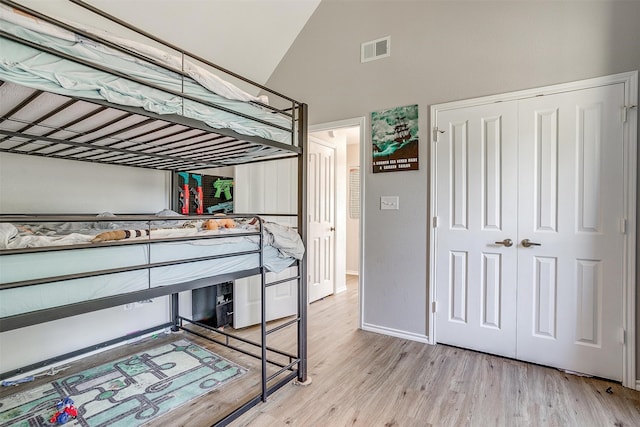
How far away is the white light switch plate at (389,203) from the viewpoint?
9.52ft

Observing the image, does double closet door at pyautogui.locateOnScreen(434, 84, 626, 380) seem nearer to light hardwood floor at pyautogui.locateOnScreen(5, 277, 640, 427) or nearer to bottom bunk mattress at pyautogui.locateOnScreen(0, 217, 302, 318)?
light hardwood floor at pyautogui.locateOnScreen(5, 277, 640, 427)

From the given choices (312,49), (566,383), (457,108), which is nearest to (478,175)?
(457,108)

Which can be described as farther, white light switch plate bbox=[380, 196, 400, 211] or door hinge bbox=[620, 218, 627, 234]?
white light switch plate bbox=[380, 196, 400, 211]

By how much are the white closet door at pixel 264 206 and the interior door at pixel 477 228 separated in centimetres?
155

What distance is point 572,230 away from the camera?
2254mm

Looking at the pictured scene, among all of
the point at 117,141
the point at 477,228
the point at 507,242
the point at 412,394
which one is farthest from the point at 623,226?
the point at 117,141

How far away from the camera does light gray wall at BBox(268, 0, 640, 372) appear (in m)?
2.20

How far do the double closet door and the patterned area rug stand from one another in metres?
1.91

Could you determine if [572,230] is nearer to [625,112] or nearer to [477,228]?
[477,228]

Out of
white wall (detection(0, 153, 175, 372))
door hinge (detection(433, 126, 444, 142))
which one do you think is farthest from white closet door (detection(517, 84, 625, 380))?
Answer: white wall (detection(0, 153, 175, 372))

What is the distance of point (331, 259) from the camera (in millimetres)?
4328

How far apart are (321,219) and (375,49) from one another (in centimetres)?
201

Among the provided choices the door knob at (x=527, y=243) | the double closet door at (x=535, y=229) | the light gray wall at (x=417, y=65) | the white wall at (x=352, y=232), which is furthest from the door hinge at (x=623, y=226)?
the white wall at (x=352, y=232)

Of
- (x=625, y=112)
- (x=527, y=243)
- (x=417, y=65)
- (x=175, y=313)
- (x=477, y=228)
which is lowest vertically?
(x=175, y=313)
